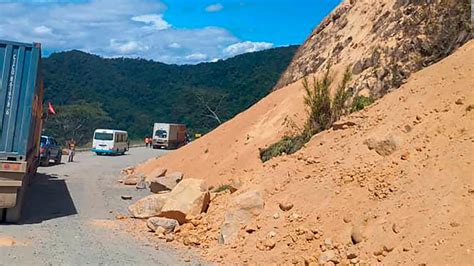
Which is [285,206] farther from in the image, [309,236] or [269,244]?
[309,236]

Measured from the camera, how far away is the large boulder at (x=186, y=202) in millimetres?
11789

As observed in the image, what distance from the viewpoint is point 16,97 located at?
12.0m

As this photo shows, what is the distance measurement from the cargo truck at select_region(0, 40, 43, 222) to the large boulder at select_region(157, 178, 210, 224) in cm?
326

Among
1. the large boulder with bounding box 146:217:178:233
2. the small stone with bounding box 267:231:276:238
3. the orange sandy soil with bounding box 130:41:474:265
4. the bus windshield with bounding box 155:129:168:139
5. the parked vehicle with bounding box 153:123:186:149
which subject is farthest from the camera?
the bus windshield with bounding box 155:129:168:139

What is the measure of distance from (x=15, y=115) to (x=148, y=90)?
290 ft

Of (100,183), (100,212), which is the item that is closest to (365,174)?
(100,212)

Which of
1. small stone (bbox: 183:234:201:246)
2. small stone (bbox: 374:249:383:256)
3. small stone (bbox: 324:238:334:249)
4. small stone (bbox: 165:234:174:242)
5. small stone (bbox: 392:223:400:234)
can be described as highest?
small stone (bbox: 392:223:400:234)

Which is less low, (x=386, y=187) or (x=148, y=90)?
(x=148, y=90)

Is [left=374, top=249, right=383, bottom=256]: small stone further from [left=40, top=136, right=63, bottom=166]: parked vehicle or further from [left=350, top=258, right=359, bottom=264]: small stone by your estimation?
[left=40, top=136, right=63, bottom=166]: parked vehicle

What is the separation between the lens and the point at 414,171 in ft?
28.7

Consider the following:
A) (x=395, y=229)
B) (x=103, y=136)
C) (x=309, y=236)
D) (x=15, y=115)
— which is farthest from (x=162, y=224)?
(x=103, y=136)

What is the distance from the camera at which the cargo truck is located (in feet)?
37.9

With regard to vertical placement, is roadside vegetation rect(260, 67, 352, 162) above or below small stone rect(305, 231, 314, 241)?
above

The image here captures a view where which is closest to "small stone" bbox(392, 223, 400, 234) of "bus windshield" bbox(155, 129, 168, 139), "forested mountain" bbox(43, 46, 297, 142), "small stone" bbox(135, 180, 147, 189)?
"small stone" bbox(135, 180, 147, 189)
